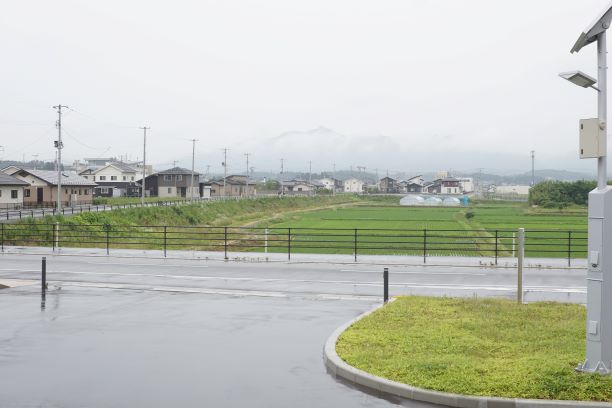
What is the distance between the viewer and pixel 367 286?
1953cm

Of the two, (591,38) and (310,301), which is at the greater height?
(591,38)

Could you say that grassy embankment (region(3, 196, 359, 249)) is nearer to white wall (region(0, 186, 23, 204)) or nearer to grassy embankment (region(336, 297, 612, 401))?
white wall (region(0, 186, 23, 204))

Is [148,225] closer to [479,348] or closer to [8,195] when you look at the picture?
[8,195]

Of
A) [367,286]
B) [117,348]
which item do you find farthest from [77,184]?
[117,348]

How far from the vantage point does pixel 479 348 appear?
10789 mm

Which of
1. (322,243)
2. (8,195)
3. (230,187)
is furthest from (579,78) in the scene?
(230,187)

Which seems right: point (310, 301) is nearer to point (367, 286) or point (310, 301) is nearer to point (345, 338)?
point (367, 286)

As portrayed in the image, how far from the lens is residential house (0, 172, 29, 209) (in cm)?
6284

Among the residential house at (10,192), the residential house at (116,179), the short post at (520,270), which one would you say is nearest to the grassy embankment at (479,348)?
the short post at (520,270)

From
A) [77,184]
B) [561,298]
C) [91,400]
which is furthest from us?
[77,184]

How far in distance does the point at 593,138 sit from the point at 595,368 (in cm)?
325

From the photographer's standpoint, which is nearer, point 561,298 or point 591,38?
point 591,38

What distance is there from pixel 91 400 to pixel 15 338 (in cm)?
455

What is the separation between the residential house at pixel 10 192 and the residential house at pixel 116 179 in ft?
175
